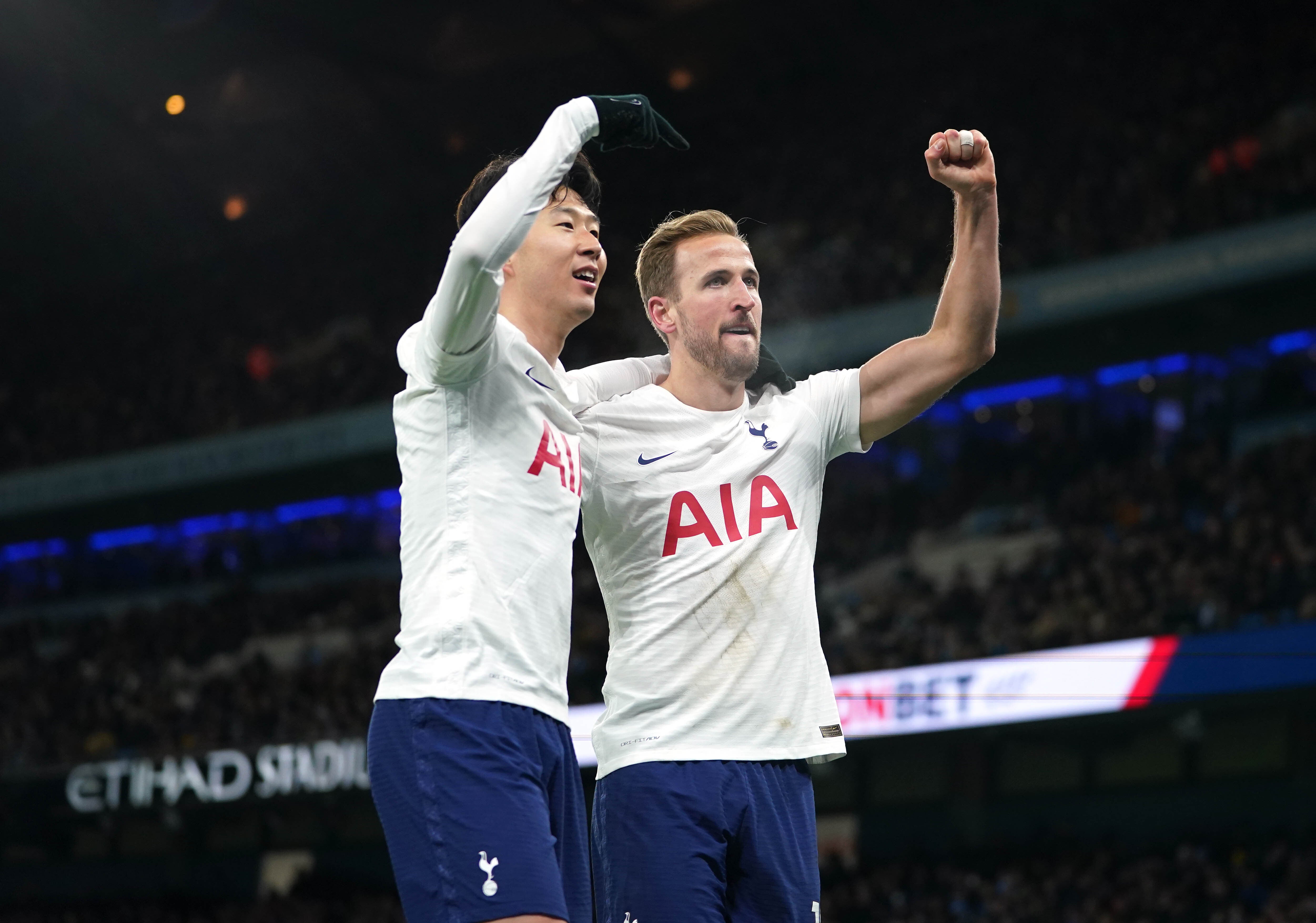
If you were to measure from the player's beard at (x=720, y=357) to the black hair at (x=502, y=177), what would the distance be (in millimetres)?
553

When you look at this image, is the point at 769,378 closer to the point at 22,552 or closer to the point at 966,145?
the point at 966,145

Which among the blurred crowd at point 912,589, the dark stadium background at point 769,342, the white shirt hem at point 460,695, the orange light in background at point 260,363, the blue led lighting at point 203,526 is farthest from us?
the blue led lighting at point 203,526

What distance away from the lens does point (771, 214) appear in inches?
1079

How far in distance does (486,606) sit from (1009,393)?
78.8 ft

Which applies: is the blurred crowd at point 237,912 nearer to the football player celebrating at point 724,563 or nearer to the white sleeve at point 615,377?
the white sleeve at point 615,377

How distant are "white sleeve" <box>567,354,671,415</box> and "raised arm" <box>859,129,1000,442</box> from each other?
70cm

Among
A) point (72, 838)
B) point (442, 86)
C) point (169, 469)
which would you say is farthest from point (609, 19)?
point (72, 838)

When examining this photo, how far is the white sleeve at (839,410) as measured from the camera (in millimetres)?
4676

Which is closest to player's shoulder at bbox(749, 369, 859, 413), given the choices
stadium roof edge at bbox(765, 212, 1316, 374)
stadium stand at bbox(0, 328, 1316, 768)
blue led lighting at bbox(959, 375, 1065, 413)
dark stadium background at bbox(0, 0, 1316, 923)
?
dark stadium background at bbox(0, 0, 1316, 923)

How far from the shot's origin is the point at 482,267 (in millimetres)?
3418

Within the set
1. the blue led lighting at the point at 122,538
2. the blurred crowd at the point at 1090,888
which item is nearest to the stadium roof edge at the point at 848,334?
the blue led lighting at the point at 122,538

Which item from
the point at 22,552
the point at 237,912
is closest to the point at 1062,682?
the point at 237,912

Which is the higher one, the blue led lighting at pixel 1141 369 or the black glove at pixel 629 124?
the blue led lighting at pixel 1141 369

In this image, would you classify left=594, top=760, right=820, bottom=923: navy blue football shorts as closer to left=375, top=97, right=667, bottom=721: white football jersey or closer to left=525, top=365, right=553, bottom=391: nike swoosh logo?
left=375, top=97, right=667, bottom=721: white football jersey
